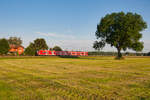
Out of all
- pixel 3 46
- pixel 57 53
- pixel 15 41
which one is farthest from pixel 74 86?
pixel 15 41

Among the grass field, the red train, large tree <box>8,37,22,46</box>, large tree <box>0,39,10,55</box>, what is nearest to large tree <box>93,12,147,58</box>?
the grass field

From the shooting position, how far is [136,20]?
129 feet

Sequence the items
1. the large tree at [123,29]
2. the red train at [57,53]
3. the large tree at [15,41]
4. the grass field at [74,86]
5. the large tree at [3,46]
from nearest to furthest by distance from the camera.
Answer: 1. the grass field at [74,86]
2. the large tree at [123,29]
3. the large tree at [3,46]
4. the red train at [57,53]
5. the large tree at [15,41]

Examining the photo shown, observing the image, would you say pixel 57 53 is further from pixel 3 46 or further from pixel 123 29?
pixel 123 29

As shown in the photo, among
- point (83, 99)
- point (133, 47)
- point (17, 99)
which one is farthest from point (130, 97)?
point (133, 47)

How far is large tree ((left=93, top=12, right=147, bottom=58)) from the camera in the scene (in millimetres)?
38244

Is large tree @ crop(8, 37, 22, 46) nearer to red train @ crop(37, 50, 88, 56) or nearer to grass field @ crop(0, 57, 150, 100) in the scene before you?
red train @ crop(37, 50, 88, 56)

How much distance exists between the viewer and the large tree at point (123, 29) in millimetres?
38244

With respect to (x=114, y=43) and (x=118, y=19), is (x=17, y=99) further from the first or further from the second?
(x=118, y=19)

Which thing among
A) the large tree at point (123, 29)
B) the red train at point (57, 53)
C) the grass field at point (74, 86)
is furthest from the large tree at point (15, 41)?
the grass field at point (74, 86)

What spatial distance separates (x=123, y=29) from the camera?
127 feet

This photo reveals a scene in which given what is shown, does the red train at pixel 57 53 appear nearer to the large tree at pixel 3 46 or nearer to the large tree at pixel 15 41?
the large tree at pixel 3 46

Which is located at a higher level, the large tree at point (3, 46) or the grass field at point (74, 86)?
the large tree at point (3, 46)

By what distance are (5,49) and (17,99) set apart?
216 ft
